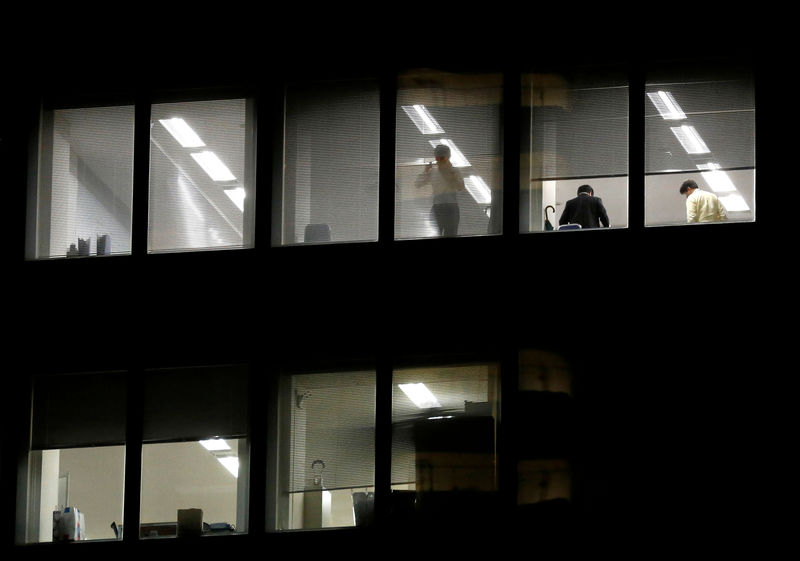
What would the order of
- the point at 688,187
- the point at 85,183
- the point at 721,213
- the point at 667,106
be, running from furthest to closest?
the point at 85,183, the point at 667,106, the point at 688,187, the point at 721,213

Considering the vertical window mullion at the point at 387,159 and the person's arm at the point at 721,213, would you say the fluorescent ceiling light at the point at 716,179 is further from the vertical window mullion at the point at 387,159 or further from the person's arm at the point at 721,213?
the vertical window mullion at the point at 387,159

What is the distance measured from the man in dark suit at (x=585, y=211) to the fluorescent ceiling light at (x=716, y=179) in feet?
4.01

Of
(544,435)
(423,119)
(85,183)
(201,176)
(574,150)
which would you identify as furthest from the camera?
(85,183)

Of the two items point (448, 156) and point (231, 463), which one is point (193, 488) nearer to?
point (231, 463)

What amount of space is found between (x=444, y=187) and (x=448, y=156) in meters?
0.38

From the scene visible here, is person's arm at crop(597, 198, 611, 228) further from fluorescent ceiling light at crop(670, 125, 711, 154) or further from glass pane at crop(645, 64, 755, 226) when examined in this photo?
fluorescent ceiling light at crop(670, 125, 711, 154)

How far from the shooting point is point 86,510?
50.0ft

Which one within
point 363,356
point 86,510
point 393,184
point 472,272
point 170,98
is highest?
point 170,98

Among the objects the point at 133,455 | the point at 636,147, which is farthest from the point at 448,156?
the point at 133,455

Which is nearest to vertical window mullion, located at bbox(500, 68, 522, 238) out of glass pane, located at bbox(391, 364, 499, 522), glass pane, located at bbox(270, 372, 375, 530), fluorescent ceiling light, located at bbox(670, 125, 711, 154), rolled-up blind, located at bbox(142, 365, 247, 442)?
glass pane, located at bbox(391, 364, 499, 522)

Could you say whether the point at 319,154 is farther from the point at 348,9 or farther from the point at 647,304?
the point at 647,304

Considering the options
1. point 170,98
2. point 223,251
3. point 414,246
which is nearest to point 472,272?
point 414,246

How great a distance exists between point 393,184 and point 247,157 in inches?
75.7

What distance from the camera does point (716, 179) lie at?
14.5m
